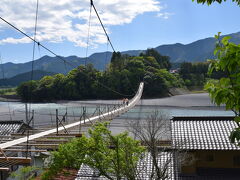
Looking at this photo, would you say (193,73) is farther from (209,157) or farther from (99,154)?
(99,154)

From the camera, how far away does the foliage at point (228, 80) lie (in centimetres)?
117

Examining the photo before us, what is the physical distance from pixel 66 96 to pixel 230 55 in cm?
4330

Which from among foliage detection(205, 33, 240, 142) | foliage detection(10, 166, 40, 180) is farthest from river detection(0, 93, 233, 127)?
foliage detection(205, 33, 240, 142)

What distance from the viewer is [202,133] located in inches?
341

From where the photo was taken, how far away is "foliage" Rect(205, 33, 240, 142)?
1.17 meters

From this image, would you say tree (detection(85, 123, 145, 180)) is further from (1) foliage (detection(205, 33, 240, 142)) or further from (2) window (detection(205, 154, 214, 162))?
(1) foliage (detection(205, 33, 240, 142))

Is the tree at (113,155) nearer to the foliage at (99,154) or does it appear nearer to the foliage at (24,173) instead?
the foliage at (99,154)

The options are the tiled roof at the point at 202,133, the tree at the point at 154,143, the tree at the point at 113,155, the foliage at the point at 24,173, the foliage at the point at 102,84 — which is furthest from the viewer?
the foliage at the point at 102,84

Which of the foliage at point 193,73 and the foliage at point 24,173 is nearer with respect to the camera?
the foliage at point 24,173

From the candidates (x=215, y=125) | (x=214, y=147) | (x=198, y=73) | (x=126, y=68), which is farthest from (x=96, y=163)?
(x=198, y=73)

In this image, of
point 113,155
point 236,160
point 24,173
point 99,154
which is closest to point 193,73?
point 236,160

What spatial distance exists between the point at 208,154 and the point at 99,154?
12.6ft

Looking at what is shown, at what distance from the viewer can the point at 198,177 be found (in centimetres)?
764

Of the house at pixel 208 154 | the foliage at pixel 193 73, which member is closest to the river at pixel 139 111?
the house at pixel 208 154
